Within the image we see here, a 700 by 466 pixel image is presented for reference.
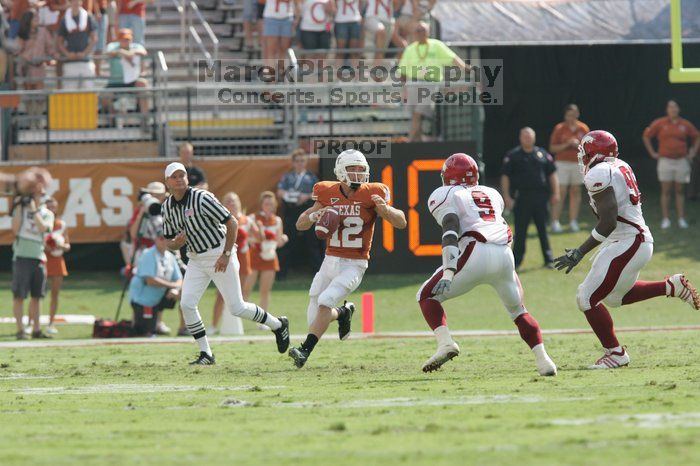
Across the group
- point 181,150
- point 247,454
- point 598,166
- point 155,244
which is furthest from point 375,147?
point 247,454

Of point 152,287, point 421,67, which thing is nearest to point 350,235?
point 152,287

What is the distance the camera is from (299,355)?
35.7ft

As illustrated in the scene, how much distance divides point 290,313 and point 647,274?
210 inches

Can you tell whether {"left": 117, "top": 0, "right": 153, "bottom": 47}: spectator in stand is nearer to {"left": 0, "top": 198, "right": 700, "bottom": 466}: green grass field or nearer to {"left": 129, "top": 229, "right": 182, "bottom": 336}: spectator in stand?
{"left": 129, "top": 229, "right": 182, "bottom": 336}: spectator in stand

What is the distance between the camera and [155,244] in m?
16.3

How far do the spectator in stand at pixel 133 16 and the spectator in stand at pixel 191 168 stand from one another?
3327 mm

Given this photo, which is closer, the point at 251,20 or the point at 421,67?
the point at 421,67

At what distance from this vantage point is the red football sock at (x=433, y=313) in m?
10.1

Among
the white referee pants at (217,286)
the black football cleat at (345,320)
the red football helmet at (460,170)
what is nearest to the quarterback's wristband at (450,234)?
the red football helmet at (460,170)

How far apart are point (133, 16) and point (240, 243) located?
6353 millimetres

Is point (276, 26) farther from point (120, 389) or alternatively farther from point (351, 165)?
point (120, 389)

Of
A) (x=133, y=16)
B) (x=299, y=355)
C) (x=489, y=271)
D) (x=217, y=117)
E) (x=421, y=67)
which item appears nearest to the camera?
(x=489, y=271)

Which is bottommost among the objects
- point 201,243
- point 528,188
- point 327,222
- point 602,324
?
point 602,324

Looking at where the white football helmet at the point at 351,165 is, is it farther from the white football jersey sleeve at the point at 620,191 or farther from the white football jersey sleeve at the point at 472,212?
the white football jersey sleeve at the point at 620,191
